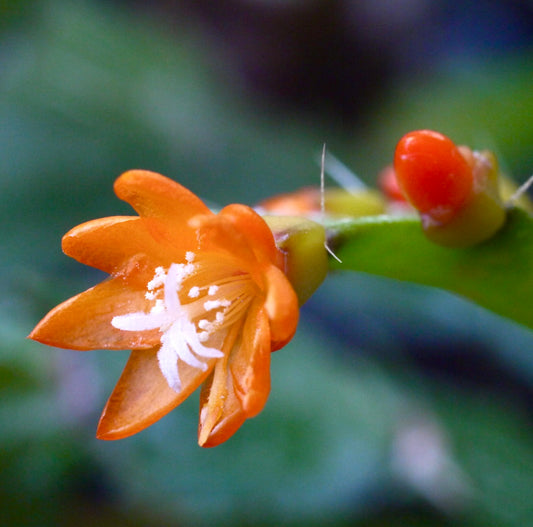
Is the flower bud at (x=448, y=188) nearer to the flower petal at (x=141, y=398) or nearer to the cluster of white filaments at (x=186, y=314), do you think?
the cluster of white filaments at (x=186, y=314)

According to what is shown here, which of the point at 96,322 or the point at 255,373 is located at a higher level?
the point at 255,373

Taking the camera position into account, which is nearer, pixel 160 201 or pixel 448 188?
pixel 160 201

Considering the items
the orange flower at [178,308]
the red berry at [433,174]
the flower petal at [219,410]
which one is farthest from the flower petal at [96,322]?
the red berry at [433,174]


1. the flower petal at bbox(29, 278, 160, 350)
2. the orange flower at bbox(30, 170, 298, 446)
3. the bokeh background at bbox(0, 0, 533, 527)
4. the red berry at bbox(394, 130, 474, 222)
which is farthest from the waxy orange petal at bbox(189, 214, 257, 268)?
the bokeh background at bbox(0, 0, 533, 527)

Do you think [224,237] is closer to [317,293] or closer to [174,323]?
[174,323]

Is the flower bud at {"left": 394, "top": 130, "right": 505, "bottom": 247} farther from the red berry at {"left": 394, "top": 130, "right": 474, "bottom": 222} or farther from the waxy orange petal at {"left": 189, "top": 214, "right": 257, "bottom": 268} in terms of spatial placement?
the waxy orange petal at {"left": 189, "top": 214, "right": 257, "bottom": 268}

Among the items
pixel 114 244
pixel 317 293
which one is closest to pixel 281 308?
pixel 114 244

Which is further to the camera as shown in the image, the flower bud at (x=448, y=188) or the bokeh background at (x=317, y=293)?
the bokeh background at (x=317, y=293)
